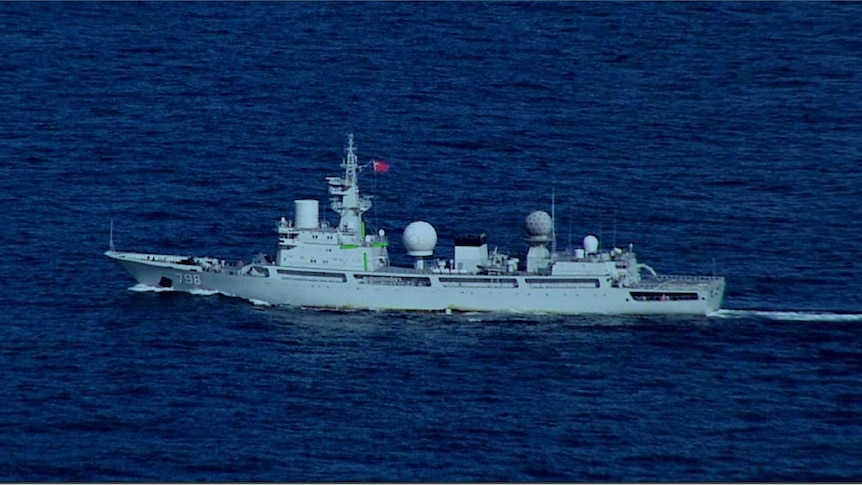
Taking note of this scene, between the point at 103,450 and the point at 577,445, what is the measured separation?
3029cm

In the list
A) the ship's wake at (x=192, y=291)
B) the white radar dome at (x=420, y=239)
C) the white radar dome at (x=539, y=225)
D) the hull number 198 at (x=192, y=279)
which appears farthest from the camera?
the hull number 198 at (x=192, y=279)

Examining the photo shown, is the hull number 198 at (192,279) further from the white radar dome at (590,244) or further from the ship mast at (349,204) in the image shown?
the white radar dome at (590,244)

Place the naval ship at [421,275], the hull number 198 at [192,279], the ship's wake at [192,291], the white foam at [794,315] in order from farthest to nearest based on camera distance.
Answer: the hull number 198 at [192,279] < the ship's wake at [192,291] < the naval ship at [421,275] < the white foam at [794,315]

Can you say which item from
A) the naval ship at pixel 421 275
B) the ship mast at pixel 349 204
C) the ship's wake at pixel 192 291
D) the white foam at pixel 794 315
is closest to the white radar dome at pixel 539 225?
the naval ship at pixel 421 275

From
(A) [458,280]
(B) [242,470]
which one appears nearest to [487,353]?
(A) [458,280]

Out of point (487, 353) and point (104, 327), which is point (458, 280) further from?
point (104, 327)

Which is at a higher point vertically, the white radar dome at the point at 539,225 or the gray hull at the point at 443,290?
the white radar dome at the point at 539,225

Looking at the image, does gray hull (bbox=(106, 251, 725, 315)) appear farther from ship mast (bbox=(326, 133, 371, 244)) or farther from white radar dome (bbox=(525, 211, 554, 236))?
ship mast (bbox=(326, 133, 371, 244))

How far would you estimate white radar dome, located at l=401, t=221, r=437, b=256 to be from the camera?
18738cm

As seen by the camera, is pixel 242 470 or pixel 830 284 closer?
pixel 242 470

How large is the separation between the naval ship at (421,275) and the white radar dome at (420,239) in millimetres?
77

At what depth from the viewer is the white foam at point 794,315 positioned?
586 feet

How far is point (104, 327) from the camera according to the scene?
7126 inches

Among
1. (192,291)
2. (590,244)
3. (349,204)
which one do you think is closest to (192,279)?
(192,291)
